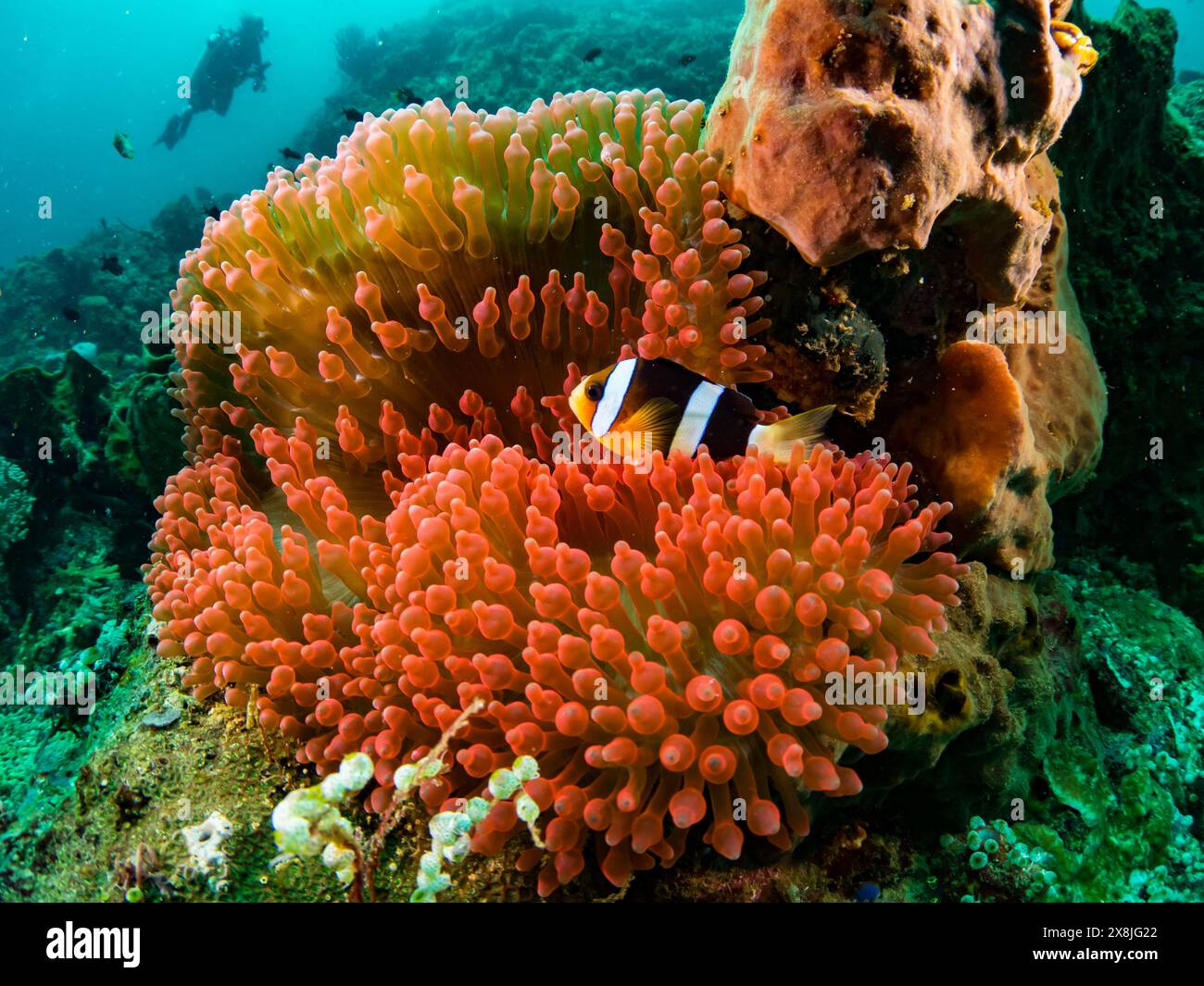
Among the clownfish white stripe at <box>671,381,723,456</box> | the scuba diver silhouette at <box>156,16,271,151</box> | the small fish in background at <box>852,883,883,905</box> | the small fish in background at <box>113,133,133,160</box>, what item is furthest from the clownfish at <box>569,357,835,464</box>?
the scuba diver silhouette at <box>156,16,271,151</box>

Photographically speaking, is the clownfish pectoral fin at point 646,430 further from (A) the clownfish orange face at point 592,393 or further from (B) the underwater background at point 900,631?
(B) the underwater background at point 900,631

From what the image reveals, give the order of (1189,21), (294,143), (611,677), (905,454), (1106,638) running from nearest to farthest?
1. (611,677)
2. (905,454)
3. (1106,638)
4. (294,143)
5. (1189,21)

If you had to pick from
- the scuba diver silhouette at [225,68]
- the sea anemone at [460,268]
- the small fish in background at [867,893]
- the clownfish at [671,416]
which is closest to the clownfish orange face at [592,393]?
the clownfish at [671,416]

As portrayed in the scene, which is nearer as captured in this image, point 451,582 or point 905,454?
point 451,582

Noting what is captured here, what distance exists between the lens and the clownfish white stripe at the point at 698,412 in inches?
87.3

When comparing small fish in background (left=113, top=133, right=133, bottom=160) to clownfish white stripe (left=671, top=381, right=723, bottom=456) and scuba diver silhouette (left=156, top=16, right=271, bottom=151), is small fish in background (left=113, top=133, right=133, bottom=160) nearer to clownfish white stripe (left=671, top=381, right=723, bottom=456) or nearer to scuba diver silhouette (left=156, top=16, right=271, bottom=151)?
clownfish white stripe (left=671, top=381, right=723, bottom=456)

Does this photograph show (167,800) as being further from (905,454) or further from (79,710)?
(905,454)

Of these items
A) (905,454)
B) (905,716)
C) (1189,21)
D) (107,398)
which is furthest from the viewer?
(1189,21)

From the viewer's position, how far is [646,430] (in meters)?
2.22

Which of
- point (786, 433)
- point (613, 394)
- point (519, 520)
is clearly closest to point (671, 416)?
point (613, 394)

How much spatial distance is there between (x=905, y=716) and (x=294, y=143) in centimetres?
3007

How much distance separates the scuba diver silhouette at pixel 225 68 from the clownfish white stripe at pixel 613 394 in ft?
95.4
